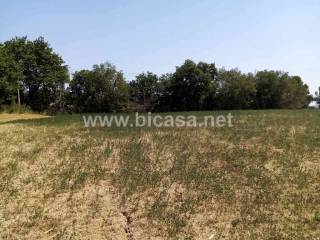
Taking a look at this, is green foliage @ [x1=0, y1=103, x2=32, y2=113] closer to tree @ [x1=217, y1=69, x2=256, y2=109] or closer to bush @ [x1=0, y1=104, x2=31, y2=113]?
bush @ [x1=0, y1=104, x2=31, y2=113]

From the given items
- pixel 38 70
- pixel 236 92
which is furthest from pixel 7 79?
pixel 236 92

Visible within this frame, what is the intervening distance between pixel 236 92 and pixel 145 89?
23.1 metres

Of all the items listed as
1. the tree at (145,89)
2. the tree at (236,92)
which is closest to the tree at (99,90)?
the tree at (145,89)

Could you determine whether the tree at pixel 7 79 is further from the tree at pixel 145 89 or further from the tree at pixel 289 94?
the tree at pixel 289 94

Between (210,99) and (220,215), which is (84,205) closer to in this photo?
(220,215)

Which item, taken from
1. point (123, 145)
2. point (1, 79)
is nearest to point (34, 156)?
point (123, 145)

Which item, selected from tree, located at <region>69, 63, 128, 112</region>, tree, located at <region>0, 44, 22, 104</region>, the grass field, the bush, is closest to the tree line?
tree, located at <region>69, 63, 128, 112</region>

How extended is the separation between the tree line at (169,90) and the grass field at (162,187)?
6718 centimetres

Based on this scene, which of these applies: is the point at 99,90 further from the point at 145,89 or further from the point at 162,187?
the point at 162,187

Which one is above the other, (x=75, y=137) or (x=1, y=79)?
(x=1, y=79)

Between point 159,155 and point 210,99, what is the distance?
76321mm

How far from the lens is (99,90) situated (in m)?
94.4

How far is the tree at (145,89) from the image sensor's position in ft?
321

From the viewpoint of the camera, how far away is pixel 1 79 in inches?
2170
